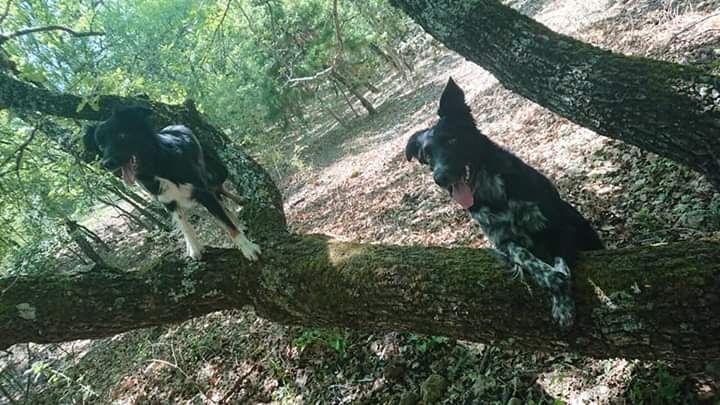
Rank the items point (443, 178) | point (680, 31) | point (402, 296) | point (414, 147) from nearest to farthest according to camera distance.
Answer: point (402, 296)
point (443, 178)
point (414, 147)
point (680, 31)

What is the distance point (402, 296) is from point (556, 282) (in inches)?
37.3

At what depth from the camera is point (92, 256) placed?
15.0m

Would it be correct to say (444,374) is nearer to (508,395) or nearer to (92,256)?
(508,395)

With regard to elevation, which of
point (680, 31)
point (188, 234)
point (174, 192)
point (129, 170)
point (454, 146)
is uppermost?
point (129, 170)

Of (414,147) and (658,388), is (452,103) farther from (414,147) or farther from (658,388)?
(658,388)

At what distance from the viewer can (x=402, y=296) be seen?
3.08 metres

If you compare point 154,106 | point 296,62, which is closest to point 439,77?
point 296,62

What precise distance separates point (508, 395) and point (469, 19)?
280cm

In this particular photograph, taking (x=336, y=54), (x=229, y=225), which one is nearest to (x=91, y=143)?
(x=229, y=225)

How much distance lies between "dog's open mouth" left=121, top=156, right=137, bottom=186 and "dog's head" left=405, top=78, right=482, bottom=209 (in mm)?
2701

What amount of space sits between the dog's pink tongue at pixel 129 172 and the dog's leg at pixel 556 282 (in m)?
3.45

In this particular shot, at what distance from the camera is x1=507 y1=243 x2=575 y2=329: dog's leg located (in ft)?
8.48

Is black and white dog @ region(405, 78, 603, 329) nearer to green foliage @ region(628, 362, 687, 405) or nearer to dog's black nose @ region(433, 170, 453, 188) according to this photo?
dog's black nose @ region(433, 170, 453, 188)

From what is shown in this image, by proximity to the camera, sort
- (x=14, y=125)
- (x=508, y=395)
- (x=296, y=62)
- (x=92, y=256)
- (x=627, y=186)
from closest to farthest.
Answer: (x=508, y=395) < (x=627, y=186) < (x=14, y=125) < (x=92, y=256) < (x=296, y=62)
